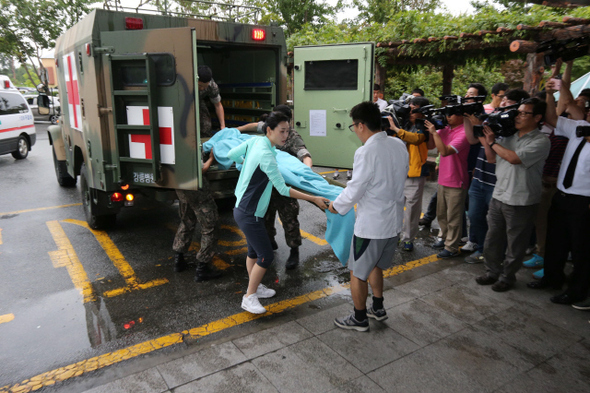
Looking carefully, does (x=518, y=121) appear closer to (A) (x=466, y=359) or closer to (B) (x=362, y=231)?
(B) (x=362, y=231)

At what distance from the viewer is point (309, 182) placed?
14.2 ft

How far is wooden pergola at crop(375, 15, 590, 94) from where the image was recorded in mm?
6340

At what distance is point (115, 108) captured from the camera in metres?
4.33

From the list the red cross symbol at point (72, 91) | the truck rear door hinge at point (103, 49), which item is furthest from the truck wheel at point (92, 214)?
the truck rear door hinge at point (103, 49)

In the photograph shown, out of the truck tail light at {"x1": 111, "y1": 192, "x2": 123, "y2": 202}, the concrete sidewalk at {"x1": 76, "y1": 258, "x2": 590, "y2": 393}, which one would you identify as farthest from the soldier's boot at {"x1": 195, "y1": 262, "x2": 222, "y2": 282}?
the truck tail light at {"x1": 111, "y1": 192, "x2": 123, "y2": 202}

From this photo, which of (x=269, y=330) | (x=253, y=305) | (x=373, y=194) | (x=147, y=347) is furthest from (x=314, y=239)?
(x=147, y=347)

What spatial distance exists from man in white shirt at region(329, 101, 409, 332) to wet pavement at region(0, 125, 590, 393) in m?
0.68

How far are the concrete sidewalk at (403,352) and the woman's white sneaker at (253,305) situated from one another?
91 mm

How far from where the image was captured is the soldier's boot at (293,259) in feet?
16.0

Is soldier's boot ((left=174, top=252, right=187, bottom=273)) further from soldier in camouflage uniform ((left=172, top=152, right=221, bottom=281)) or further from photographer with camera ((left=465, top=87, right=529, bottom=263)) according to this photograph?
photographer with camera ((left=465, top=87, right=529, bottom=263))

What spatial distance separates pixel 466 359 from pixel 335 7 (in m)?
23.1

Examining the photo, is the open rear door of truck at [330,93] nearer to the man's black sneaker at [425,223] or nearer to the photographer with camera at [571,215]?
the man's black sneaker at [425,223]

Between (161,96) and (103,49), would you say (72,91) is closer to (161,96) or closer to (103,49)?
(103,49)

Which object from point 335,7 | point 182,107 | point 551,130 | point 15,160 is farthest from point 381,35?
point 335,7
